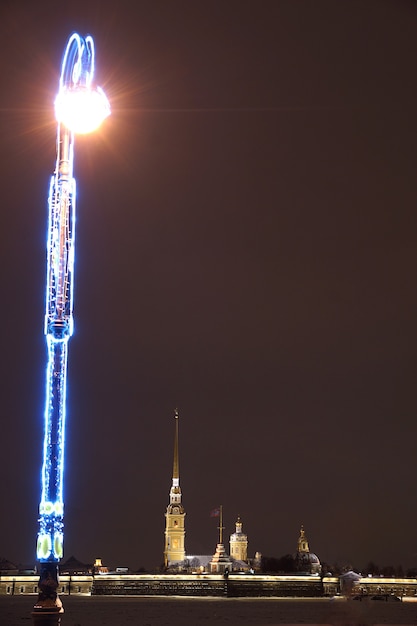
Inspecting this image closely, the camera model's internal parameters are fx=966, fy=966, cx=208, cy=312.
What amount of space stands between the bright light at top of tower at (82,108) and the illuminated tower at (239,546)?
14144cm

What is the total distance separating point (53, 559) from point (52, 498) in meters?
2.17

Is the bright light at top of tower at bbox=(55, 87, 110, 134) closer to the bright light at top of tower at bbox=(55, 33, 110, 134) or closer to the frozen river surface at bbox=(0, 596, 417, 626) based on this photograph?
the bright light at top of tower at bbox=(55, 33, 110, 134)

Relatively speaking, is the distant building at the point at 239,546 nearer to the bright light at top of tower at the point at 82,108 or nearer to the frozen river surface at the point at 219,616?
the frozen river surface at the point at 219,616

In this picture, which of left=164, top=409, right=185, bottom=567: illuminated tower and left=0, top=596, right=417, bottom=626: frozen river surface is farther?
left=164, top=409, right=185, bottom=567: illuminated tower

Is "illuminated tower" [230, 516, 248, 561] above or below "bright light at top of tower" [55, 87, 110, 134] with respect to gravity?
below

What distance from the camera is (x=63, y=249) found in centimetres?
3628

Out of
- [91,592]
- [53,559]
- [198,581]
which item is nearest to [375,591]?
→ [198,581]

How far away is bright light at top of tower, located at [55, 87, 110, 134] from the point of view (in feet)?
121

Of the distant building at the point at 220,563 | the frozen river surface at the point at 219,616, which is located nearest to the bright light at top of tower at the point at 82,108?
the frozen river surface at the point at 219,616

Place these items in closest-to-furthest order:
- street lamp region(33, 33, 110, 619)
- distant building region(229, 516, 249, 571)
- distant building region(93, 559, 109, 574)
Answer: street lamp region(33, 33, 110, 619)
distant building region(93, 559, 109, 574)
distant building region(229, 516, 249, 571)

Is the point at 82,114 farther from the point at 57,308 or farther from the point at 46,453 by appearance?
the point at 46,453

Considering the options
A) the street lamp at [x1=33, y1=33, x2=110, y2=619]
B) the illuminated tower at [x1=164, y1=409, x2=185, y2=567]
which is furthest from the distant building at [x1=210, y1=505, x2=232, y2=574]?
the street lamp at [x1=33, y1=33, x2=110, y2=619]

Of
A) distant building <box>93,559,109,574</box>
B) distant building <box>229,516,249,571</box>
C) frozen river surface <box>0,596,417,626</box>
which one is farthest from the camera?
distant building <box>229,516,249,571</box>

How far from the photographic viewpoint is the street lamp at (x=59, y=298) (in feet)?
115
